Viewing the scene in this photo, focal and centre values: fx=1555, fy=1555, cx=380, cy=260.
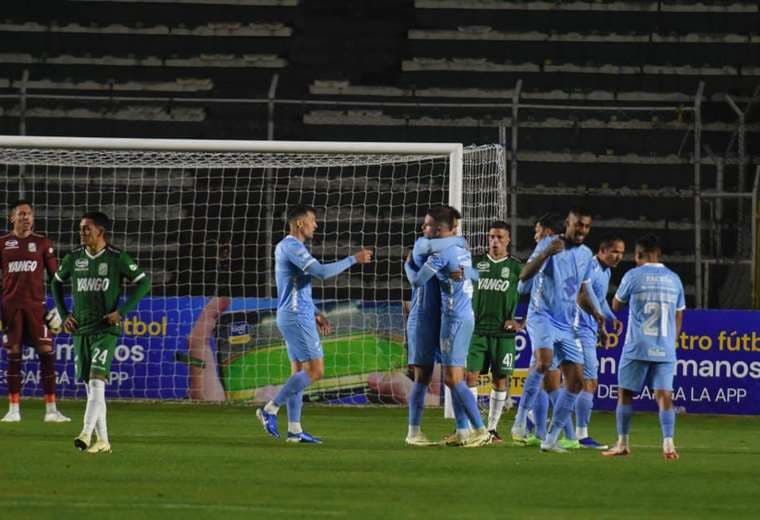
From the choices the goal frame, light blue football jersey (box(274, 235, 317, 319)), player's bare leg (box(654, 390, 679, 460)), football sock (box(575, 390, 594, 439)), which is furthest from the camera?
the goal frame

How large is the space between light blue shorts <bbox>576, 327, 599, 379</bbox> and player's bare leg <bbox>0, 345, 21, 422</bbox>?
5.39 m

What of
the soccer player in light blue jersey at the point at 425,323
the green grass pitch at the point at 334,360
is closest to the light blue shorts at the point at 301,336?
the soccer player in light blue jersey at the point at 425,323

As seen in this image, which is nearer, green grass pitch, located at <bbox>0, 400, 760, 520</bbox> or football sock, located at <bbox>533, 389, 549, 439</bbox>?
green grass pitch, located at <bbox>0, 400, 760, 520</bbox>

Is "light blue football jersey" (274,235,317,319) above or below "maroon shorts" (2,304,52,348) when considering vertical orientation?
above

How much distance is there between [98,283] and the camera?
35.8 ft

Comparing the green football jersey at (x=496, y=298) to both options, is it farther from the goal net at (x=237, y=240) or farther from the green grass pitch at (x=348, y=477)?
the goal net at (x=237, y=240)

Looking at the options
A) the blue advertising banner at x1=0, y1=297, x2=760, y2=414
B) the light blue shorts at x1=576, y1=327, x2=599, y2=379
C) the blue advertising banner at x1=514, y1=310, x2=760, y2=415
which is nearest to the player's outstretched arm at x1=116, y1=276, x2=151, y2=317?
the light blue shorts at x1=576, y1=327, x2=599, y2=379

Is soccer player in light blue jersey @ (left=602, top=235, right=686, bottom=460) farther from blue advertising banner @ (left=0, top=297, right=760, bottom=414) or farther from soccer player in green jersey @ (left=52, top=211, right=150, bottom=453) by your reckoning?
blue advertising banner @ (left=0, top=297, right=760, bottom=414)

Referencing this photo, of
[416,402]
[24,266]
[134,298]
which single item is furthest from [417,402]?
[24,266]

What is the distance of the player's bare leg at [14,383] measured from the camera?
572 inches

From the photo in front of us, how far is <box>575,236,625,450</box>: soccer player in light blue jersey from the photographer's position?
12370 mm

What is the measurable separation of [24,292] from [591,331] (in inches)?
228

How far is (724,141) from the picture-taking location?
2053 centimetres

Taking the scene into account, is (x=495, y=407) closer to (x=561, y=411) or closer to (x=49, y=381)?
(x=561, y=411)
